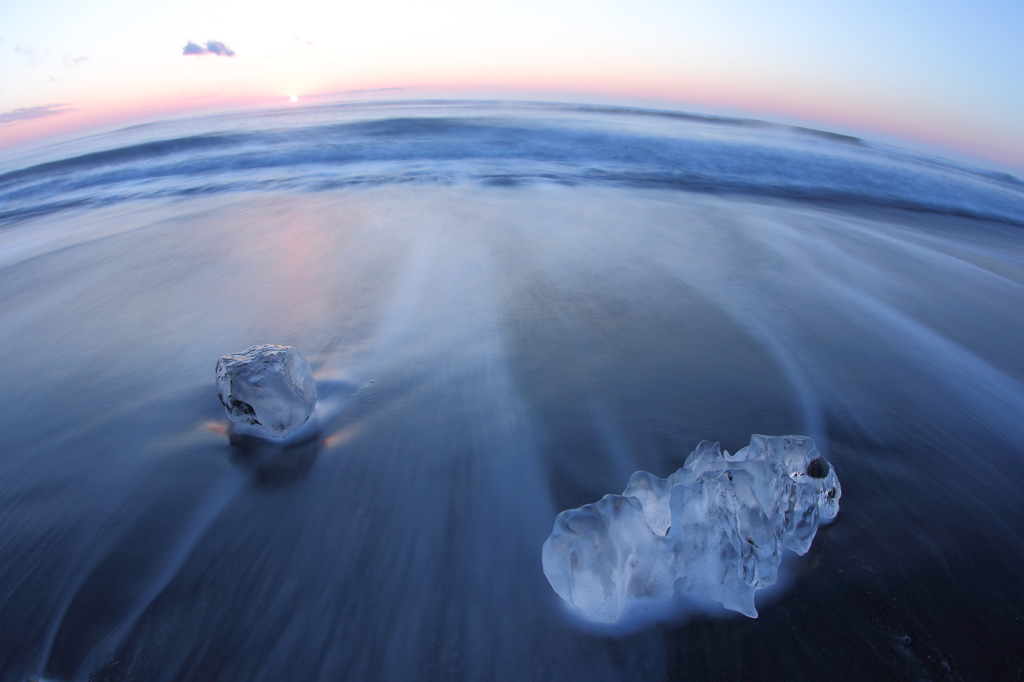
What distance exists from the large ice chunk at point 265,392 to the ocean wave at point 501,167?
6.14 m

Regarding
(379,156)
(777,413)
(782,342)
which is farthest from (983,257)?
(379,156)

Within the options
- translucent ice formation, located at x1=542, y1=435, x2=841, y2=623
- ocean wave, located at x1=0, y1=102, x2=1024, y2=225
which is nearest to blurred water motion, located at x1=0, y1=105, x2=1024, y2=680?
translucent ice formation, located at x1=542, y1=435, x2=841, y2=623

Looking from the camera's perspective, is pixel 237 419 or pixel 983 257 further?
pixel 983 257

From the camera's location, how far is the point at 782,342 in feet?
9.97

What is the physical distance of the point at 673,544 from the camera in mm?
1422

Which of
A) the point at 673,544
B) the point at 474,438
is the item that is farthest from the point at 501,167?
the point at 673,544

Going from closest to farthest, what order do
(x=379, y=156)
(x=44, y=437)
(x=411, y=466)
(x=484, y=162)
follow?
(x=411, y=466)
(x=44, y=437)
(x=484, y=162)
(x=379, y=156)

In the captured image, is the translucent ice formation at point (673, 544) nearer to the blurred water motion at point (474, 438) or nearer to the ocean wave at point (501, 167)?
the blurred water motion at point (474, 438)

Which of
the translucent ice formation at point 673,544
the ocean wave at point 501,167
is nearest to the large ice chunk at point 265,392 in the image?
the translucent ice formation at point 673,544

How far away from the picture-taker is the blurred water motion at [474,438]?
1395 mm

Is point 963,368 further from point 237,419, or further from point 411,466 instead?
point 237,419

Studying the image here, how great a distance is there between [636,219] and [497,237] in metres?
1.92

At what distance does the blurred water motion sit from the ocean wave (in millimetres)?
2990

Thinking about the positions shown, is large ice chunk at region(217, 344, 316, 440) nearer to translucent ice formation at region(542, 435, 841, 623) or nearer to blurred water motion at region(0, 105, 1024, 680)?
blurred water motion at region(0, 105, 1024, 680)
